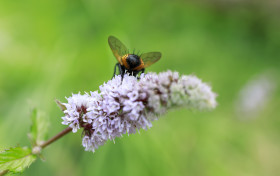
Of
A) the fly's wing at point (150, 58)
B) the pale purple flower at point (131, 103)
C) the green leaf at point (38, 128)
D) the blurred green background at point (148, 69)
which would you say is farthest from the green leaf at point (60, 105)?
the blurred green background at point (148, 69)

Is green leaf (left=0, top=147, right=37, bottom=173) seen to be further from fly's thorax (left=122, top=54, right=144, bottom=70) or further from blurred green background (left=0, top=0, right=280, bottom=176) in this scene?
blurred green background (left=0, top=0, right=280, bottom=176)

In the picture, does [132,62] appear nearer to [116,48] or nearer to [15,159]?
[116,48]

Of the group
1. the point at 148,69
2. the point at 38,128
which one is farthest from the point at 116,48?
the point at 148,69

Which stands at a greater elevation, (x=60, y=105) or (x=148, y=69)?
(x=148, y=69)

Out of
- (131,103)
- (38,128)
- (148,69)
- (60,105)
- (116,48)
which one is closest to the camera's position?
(131,103)

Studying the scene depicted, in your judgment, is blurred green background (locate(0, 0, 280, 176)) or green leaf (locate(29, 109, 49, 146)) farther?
blurred green background (locate(0, 0, 280, 176))

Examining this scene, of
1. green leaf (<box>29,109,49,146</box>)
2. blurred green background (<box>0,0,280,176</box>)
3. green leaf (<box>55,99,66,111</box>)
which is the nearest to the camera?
green leaf (<box>55,99,66,111</box>)

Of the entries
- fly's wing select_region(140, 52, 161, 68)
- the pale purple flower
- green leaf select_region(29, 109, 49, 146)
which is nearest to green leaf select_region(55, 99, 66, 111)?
the pale purple flower
